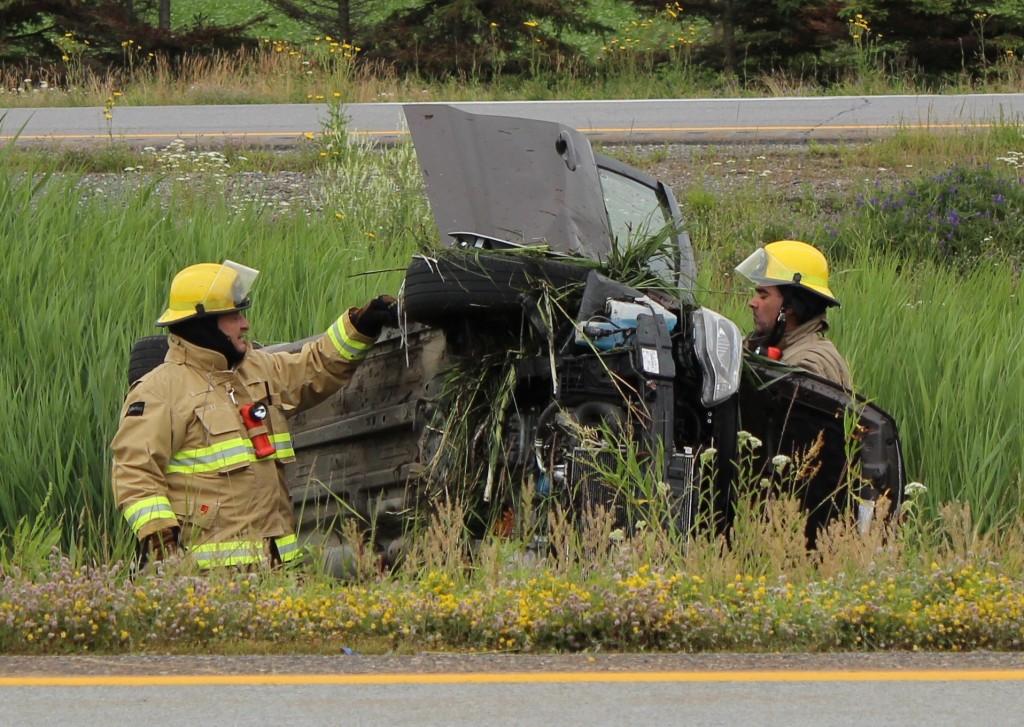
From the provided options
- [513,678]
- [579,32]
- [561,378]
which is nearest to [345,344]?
[561,378]

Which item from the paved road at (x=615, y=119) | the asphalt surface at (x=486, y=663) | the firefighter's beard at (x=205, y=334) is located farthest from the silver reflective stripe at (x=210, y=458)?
the paved road at (x=615, y=119)

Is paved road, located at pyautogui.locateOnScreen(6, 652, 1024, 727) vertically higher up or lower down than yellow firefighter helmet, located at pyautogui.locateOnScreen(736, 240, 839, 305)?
lower down

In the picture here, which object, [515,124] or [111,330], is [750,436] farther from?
[111,330]

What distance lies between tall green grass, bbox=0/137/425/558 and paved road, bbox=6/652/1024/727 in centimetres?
139

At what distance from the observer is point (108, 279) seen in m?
8.20

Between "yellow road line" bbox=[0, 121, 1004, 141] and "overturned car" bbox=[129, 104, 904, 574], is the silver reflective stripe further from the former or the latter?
"yellow road line" bbox=[0, 121, 1004, 141]

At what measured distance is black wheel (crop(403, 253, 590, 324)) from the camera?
18.6 ft

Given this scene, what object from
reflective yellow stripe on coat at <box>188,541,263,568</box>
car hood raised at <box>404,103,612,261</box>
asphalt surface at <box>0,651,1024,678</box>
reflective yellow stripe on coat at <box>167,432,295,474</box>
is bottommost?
reflective yellow stripe on coat at <box>188,541,263,568</box>

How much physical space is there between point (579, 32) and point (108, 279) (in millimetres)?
15555

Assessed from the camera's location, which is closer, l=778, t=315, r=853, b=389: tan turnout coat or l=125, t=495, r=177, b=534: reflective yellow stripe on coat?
l=125, t=495, r=177, b=534: reflective yellow stripe on coat

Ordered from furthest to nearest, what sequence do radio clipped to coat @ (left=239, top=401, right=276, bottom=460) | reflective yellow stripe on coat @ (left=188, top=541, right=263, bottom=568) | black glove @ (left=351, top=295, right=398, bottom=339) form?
black glove @ (left=351, top=295, right=398, bottom=339), radio clipped to coat @ (left=239, top=401, right=276, bottom=460), reflective yellow stripe on coat @ (left=188, top=541, right=263, bottom=568)

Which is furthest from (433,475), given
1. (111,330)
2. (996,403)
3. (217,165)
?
(217,165)

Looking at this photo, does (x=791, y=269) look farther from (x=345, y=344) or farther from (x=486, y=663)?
(x=486, y=663)

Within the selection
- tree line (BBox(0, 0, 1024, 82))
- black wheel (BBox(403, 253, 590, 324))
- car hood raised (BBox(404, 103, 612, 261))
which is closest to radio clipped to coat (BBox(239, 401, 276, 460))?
black wheel (BBox(403, 253, 590, 324))
